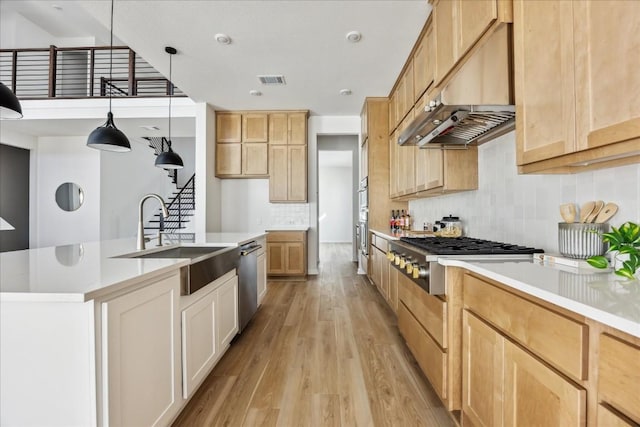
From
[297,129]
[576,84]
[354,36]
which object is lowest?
[576,84]

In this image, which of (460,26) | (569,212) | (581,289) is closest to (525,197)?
(569,212)

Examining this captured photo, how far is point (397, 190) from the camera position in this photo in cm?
401

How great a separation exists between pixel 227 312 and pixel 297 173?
327 centimetres

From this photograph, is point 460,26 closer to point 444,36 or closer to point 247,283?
point 444,36

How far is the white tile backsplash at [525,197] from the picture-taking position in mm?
1243

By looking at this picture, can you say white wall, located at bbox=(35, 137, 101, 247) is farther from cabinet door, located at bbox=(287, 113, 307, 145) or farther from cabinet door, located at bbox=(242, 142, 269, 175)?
cabinet door, located at bbox=(287, 113, 307, 145)

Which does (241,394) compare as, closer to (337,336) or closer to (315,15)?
(337,336)

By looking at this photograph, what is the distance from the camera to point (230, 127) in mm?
5270

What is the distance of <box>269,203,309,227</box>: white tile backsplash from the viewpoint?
557 cm

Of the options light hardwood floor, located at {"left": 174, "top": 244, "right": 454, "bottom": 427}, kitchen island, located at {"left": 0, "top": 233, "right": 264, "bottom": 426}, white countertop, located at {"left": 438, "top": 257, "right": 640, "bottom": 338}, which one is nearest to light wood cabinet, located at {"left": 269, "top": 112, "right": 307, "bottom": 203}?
light hardwood floor, located at {"left": 174, "top": 244, "right": 454, "bottom": 427}

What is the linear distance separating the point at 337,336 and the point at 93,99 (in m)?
5.58

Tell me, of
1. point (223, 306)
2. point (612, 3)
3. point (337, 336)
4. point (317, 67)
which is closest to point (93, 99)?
point (317, 67)

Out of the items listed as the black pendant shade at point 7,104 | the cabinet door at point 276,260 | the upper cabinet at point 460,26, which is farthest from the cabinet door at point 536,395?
the cabinet door at point 276,260

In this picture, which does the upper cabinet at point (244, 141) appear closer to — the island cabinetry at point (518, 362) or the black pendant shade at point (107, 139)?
the black pendant shade at point (107, 139)
